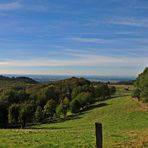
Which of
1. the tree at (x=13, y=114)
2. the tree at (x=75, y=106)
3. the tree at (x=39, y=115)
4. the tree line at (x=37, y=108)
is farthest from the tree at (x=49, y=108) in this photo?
the tree at (x=13, y=114)

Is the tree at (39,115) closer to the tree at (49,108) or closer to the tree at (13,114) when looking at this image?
the tree at (49,108)

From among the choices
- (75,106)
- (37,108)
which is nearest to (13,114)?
(37,108)

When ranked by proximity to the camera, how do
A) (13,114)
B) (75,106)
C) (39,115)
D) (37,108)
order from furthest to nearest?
1. (75,106)
2. (37,108)
3. (39,115)
4. (13,114)

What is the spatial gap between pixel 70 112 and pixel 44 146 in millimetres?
104311

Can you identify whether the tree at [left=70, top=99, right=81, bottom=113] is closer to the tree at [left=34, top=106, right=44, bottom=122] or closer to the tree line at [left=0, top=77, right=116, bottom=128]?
the tree line at [left=0, top=77, right=116, bottom=128]

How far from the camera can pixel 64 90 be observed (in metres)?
171

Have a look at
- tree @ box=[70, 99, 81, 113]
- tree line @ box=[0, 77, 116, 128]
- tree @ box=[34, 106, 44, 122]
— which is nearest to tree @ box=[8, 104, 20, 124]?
tree line @ box=[0, 77, 116, 128]

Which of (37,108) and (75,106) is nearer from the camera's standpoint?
(37,108)

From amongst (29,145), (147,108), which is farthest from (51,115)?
(29,145)

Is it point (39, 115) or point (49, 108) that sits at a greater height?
point (49, 108)

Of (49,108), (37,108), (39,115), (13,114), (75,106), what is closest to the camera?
(13,114)

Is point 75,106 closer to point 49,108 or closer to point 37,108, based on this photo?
point 49,108

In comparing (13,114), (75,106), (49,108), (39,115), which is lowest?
(39,115)

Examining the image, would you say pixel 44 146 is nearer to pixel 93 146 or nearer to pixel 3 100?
pixel 93 146
